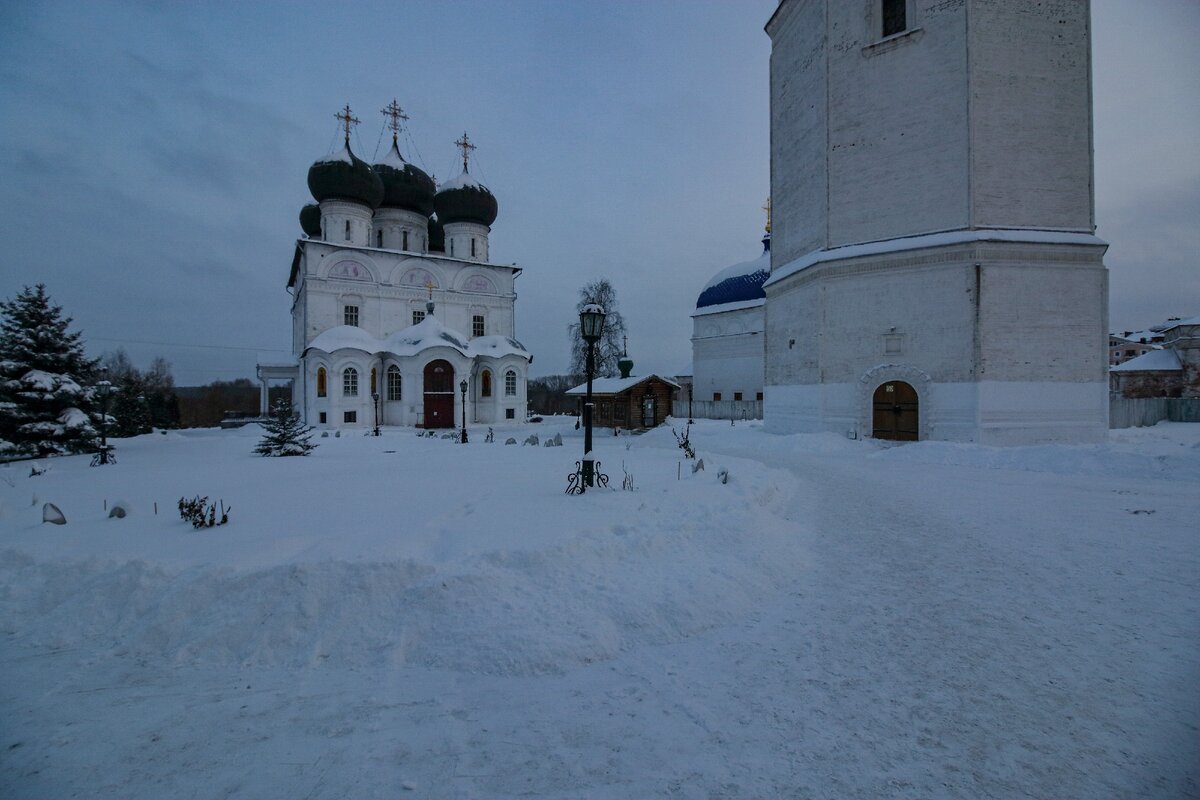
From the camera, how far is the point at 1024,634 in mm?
4102

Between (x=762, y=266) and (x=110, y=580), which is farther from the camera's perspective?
(x=762, y=266)

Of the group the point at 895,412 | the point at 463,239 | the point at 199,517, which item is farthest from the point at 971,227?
the point at 463,239

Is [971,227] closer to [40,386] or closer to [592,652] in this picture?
[592,652]

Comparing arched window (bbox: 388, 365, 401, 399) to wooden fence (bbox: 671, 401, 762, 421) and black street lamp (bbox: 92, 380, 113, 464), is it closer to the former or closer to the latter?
black street lamp (bbox: 92, 380, 113, 464)

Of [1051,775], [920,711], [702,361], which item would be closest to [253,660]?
[920,711]

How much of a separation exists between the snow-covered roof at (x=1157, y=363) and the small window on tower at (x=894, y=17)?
2558 centimetres

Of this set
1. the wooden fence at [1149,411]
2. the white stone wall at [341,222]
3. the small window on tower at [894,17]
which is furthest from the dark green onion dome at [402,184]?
the wooden fence at [1149,411]

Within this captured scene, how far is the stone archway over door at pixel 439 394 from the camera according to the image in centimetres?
3062

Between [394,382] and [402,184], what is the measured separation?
563 inches

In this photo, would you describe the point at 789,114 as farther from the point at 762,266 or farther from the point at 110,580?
the point at 110,580

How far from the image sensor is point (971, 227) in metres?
15.5

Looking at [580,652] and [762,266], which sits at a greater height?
[762,266]

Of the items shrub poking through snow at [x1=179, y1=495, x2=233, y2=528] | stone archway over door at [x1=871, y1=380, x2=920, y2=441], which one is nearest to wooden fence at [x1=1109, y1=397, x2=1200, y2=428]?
stone archway over door at [x1=871, y1=380, x2=920, y2=441]

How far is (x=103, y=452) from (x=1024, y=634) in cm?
2043
